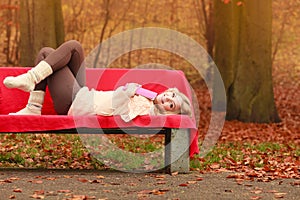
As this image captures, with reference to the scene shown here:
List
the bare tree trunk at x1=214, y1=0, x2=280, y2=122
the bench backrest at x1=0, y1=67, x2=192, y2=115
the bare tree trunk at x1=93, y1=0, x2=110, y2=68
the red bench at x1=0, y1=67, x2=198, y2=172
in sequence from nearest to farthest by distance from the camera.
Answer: the red bench at x1=0, y1=67, x2=198, y2=172, the bench backrest at x1=0, y1=67, x2=192, y2=115, the bare tree trunk at x1=214, y1=0, x2=280, y2=122, the bare tree trunk at x1=93, y1=0, x2=110, y2=68

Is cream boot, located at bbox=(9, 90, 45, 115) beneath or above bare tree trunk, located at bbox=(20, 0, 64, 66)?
beneath

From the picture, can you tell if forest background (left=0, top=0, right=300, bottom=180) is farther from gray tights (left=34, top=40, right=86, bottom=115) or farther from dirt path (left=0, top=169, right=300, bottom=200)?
dirt path (left=0, top=169, right=300, bottom=200)

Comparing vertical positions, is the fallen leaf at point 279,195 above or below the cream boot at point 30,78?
below

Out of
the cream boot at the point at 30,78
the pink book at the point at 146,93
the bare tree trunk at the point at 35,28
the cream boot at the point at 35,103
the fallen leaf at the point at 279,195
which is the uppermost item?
the bare tree trunk at the point at 35,28

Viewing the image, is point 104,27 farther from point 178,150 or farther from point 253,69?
point 178,150

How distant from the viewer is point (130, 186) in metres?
6.47

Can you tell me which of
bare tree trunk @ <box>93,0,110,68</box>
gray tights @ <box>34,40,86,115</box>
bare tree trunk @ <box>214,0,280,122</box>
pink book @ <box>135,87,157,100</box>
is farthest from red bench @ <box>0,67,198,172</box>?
bare tree trunk @ <box>93,0,110,68</box>

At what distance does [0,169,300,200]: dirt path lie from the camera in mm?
5977

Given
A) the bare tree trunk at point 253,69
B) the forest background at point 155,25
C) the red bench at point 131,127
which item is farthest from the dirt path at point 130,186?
the forest background at point 155,25

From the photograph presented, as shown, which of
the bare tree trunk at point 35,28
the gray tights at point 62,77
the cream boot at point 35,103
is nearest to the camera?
the gray tights at point 62,77

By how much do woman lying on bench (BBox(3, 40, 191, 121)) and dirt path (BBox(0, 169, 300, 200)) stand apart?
62 cm

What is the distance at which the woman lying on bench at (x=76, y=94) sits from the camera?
712 centimetres

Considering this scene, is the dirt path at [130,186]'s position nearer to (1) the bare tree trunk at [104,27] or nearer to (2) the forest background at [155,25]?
(2) the forest background at [155,25]

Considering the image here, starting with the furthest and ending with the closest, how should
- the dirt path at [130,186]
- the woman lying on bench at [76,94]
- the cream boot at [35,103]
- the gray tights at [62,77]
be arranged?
the cream boot at [35,103], the gray tights at [62,77], the woman lying on bench at [76,94], the dirt path at [130,186]
